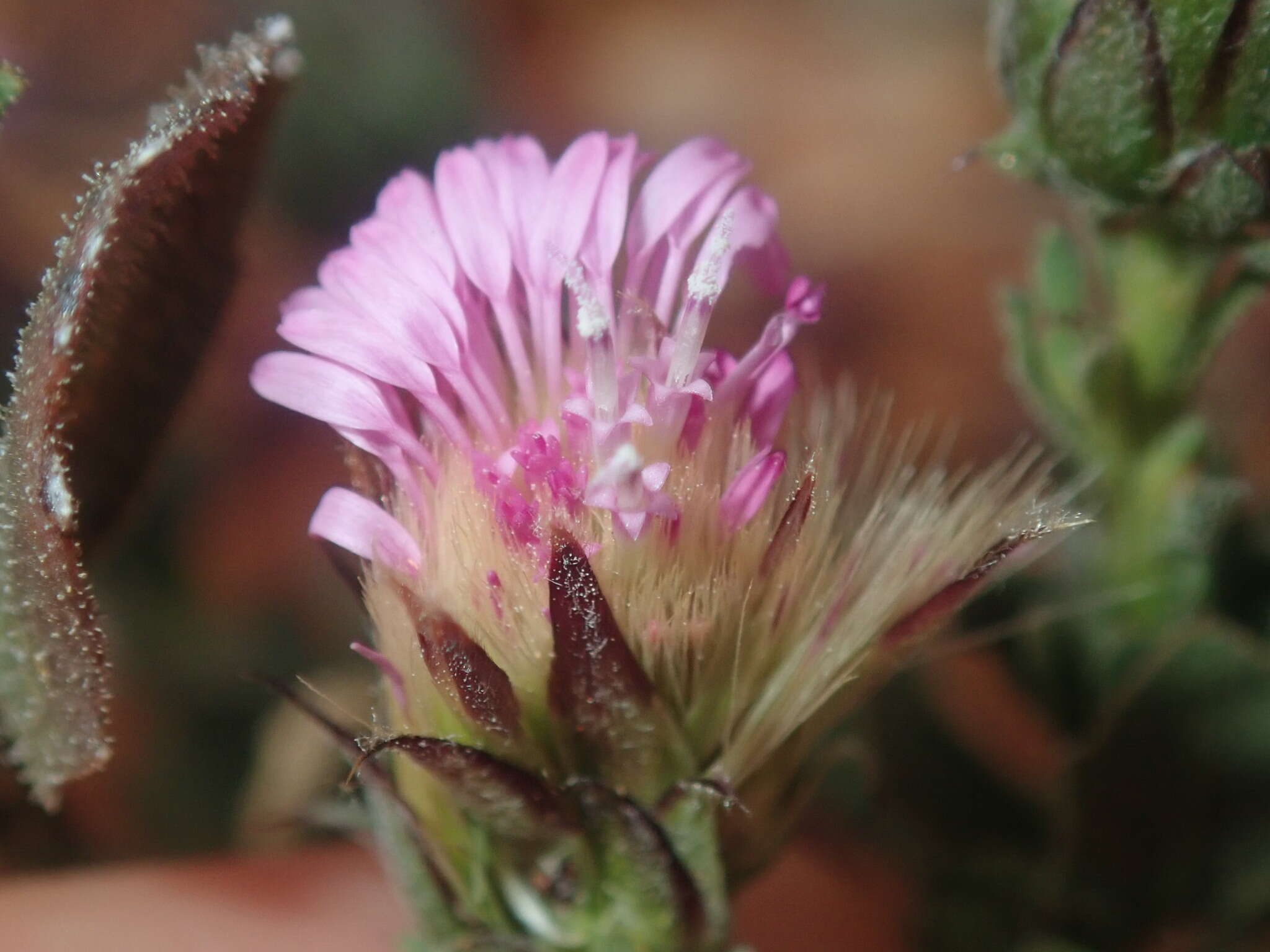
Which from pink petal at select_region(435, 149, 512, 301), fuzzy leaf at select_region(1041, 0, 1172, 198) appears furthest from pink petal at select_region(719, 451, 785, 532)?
fuzzy leaf at select_region(1041, 0, 1172, 198)

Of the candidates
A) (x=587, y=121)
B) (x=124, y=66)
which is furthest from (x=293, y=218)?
(x=587, y=121)

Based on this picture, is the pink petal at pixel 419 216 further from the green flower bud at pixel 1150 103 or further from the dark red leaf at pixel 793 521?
the green flower bud at pixel 1150 103

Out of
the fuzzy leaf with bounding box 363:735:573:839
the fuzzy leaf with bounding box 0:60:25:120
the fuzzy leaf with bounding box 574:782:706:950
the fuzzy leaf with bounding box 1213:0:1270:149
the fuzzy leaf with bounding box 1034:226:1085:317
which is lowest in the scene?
the fuzzy leaf with bounding box 574:782:706:950

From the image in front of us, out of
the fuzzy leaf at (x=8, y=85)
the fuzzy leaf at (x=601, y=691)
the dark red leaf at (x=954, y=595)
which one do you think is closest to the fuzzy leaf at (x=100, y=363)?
the fuzzy leaf at (x=8, y=85)

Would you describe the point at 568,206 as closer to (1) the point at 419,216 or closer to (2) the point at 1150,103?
(1) the point at 419,216

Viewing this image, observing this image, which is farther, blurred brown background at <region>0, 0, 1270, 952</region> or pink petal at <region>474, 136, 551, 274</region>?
blurred brown background at <region>0, 0, 1270, 952</region>

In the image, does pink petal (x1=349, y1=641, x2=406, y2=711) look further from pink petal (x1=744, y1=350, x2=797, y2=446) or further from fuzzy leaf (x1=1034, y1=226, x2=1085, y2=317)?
fuzzy leaf (x1=1034, y1=226, x2=1085, y2=317)

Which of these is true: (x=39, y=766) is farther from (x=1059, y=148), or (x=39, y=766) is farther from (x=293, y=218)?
(x=293, y=218)
